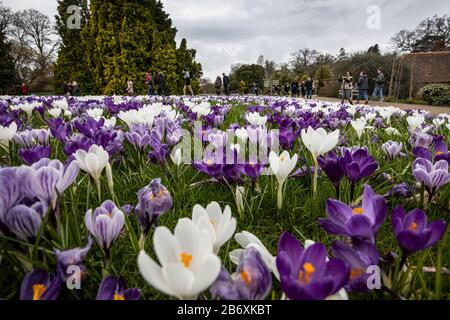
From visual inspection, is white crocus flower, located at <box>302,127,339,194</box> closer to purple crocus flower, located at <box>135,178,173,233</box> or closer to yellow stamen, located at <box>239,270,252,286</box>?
purple crocus flower, located at <box>135,178,173,233</box>

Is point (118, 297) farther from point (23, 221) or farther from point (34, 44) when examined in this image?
point (34, 44)

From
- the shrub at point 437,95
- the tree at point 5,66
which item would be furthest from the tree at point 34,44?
the shrub at point 437,95

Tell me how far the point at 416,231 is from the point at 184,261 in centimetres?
57

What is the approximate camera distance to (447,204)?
4.86 feet

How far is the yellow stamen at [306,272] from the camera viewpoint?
0.69 meters

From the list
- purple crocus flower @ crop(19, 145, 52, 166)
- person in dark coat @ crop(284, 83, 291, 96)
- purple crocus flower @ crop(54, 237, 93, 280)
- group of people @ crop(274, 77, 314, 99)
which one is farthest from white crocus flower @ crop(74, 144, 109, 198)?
person in dark coat @ crop(284, 83, 291, 96)

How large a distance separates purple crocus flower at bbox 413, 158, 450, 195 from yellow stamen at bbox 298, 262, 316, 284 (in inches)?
32.1

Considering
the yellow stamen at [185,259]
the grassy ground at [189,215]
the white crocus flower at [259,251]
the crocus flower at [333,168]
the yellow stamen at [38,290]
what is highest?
the crocus flower at [333,168]

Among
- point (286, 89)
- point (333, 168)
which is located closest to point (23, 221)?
point (333, 168)

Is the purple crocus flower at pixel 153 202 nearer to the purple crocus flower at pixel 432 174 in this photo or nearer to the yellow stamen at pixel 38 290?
the yellow stamen at pixel 38 290

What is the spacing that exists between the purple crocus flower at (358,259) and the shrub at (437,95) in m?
24.6

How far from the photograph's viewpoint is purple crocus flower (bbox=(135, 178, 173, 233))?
940 millimetres

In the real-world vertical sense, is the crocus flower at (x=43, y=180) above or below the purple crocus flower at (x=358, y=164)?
above
